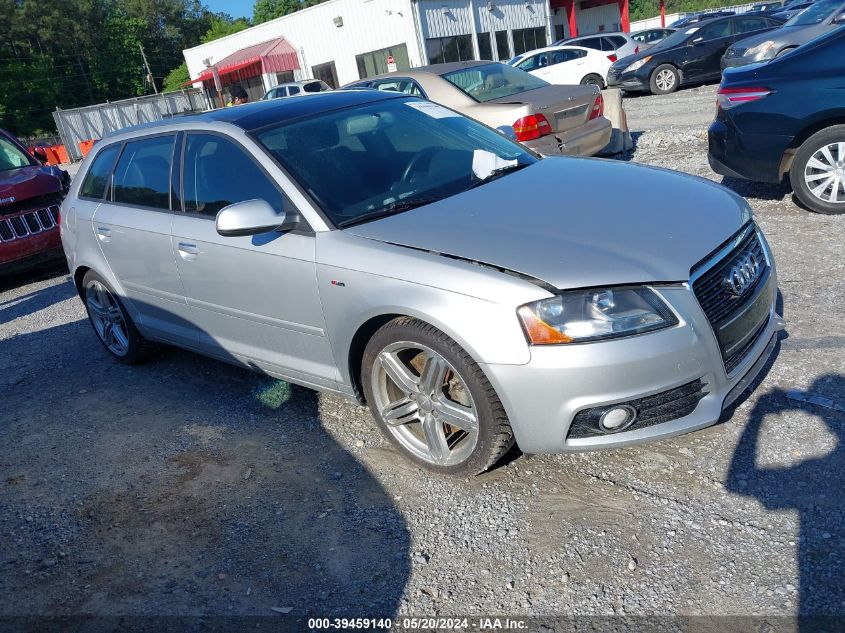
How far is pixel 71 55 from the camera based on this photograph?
61594 millimetres

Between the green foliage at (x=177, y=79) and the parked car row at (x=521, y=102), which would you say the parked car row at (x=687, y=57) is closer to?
the parked car row at (x=521, y=102)

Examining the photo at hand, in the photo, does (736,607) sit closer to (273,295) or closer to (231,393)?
(273,295)

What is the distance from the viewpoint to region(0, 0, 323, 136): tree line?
54062 mm

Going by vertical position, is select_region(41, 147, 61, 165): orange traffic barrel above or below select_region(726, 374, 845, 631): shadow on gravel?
below

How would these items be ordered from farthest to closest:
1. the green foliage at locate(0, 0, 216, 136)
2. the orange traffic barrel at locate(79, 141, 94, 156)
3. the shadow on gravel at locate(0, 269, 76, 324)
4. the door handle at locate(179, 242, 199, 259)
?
the green foliage at locate(0, 0, 216, 136), the orange traffic barrel at locate(79, 141, 94, 156), the shadow on gravel at locate(0, 269, 76, 324), the door handle at locate(179, 242, 199, 259)

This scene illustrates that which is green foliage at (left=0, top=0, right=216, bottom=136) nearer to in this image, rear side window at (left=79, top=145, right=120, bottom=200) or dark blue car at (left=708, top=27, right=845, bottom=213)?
rear side window at (left=79, top=145, right=120, bottom=200)

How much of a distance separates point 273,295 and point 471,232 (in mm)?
1156

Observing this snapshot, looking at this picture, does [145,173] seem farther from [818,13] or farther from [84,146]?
[84,146]

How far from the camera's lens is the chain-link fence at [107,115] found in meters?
32.9

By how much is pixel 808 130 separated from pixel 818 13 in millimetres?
8173

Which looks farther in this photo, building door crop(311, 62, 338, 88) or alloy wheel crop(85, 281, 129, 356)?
building door crop(311, 62, 338, 88)

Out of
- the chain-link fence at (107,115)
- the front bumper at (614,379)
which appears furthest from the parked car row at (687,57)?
the chain-link fence at (107,115)

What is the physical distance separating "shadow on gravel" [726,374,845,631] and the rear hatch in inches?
197

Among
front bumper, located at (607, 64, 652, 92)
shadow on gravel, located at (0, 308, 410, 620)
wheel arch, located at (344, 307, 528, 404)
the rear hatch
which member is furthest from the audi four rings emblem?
front bumper, located at (607, 64, 652, 92)
